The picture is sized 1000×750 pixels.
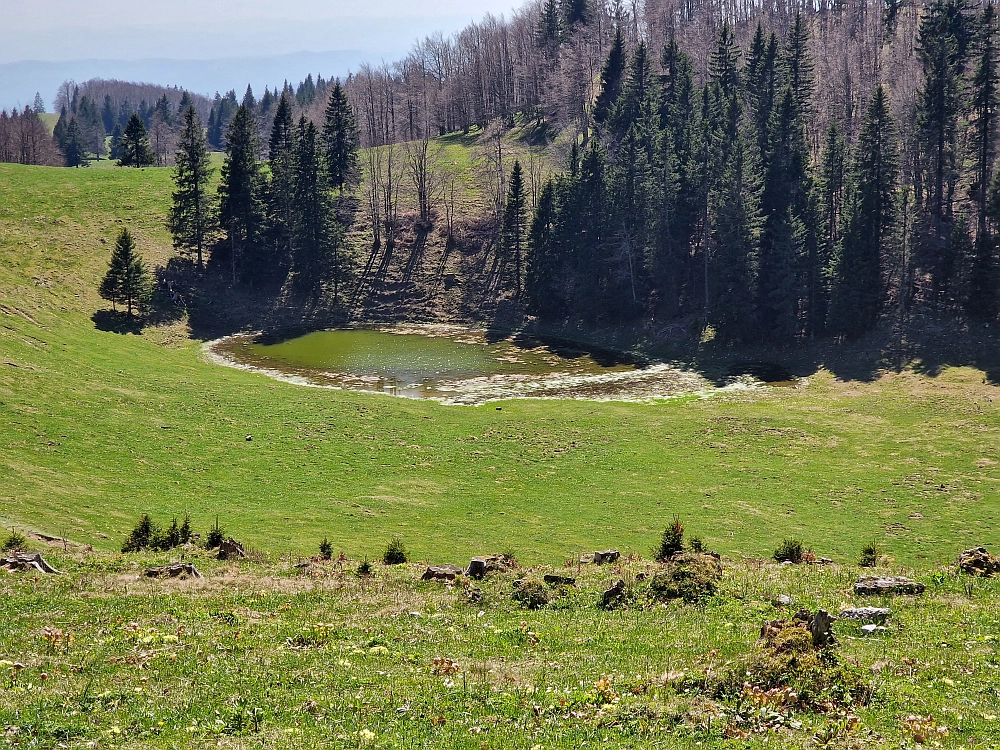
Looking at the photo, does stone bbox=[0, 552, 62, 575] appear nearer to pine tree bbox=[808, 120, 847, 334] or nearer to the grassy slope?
the grassy slope

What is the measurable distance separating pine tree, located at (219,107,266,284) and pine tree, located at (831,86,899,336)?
216 feet

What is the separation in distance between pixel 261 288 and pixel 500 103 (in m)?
66.6

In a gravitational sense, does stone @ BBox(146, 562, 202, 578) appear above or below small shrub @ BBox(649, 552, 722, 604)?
below

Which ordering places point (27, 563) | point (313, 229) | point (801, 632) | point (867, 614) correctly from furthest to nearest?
point (313, 229) → point (27, 563) → point (867, 614) → point (801, 632)

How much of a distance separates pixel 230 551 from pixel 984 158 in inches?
3081

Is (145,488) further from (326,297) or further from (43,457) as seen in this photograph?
(326,297)

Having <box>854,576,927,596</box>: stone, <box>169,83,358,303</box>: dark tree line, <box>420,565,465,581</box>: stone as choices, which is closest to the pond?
<box>169,83,358,303</box>: dark tree line

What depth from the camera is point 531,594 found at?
24.6 metres

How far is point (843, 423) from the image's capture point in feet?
182

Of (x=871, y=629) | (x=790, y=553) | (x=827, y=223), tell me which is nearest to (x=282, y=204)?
(x=827, y=223)

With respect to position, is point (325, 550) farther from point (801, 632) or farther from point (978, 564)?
point (978, 564)

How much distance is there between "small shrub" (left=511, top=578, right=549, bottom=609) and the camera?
79.8 feet

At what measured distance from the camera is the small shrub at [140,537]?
3103 cm

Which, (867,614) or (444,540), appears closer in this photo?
(867,614)
